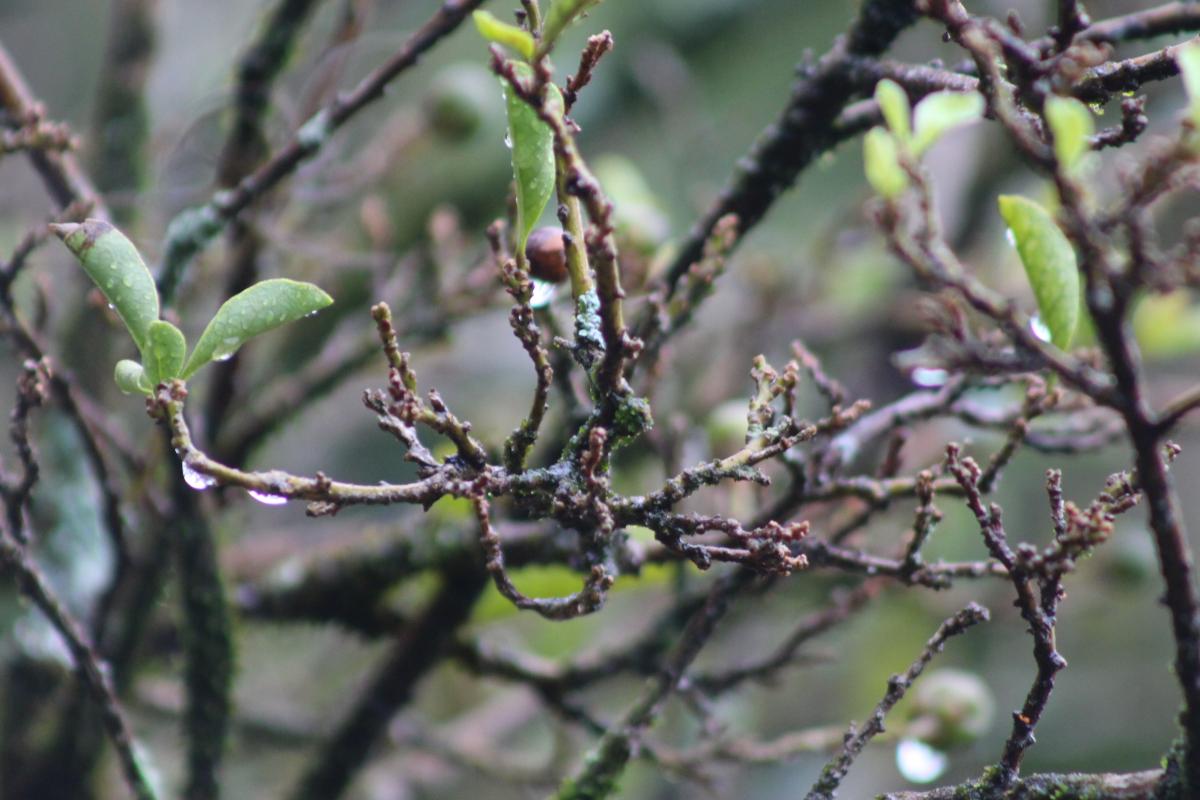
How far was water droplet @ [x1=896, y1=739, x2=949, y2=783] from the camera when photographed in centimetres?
111

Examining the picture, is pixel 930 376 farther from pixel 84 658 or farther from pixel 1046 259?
pixel 84 658

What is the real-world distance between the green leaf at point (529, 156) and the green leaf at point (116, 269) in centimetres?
21

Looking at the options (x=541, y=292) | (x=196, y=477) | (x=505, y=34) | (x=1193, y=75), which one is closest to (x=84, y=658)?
(x=196, y=477)

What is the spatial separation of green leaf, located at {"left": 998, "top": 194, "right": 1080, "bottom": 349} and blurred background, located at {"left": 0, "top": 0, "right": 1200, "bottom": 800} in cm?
33

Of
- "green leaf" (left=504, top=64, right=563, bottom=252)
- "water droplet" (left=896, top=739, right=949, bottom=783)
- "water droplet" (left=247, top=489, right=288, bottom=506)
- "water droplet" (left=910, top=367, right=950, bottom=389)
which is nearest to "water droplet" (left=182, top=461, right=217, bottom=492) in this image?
"water droplet" (left=247, top=489, right=288, bottom=506)

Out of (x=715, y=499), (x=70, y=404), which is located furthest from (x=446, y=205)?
(x=70, y=404)

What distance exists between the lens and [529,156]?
1.91 feet

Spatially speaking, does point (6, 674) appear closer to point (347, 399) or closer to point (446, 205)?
point (446, 205)

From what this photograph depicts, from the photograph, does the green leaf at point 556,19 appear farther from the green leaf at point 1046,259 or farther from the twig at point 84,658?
the twig at point 84,658

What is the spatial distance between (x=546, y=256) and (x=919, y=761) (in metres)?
0.79

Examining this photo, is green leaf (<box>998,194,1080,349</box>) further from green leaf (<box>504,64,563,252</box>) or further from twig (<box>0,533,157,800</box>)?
twig (<box>0,533,157,800</box>)

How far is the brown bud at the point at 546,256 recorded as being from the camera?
2.39 feet

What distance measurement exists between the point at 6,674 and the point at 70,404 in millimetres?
698

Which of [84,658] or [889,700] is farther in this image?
[84,658]
